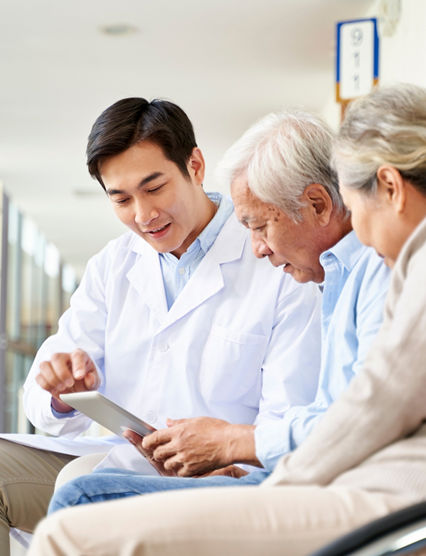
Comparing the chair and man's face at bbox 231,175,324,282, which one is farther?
man's face at bbox 231,175,324,282

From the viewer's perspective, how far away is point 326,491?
4.02ft

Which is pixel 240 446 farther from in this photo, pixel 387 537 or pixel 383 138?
pixel 387 537

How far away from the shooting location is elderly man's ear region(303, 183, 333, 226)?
1952mm

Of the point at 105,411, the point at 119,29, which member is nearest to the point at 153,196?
the point at 105,411

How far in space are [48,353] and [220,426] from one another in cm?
70

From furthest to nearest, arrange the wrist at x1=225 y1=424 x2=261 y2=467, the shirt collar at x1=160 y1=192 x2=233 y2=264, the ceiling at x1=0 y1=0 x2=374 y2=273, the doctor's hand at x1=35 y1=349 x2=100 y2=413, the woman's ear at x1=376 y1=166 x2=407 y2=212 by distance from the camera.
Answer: the ceiling at x1=0 y1=0 x2=374 y2=273 → the shirt collar at x1=160 y1=192 x2=233 y2=264 → the doctor's hand at x1=35 y1=349 x2=100 y2=413 → the wrist at x1=225 y1=424 x2=261 y2=467 → the woman's ear at x1=376 y1=166 x2=407 y2=212

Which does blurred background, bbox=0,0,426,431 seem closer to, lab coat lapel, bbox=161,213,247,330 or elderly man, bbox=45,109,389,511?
lab coat lapel, bbox=161,213,247,330

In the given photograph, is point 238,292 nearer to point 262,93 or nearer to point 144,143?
point 144,143

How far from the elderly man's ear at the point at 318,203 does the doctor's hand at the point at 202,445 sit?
48cm

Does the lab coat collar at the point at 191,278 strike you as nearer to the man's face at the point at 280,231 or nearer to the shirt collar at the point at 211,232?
the shirt collar at the point at 211,232

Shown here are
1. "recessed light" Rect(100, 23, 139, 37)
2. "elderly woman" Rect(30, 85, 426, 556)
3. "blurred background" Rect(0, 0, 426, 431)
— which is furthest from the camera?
"recessed light" Rect(100, 23, 139, 37)

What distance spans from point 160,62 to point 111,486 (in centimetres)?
464

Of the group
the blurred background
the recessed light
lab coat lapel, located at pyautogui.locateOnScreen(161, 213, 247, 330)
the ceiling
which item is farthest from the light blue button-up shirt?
the recessed light

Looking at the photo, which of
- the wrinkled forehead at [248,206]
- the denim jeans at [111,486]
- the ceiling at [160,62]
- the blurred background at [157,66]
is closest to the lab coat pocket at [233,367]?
the wrinkled forehead at [248,206]
